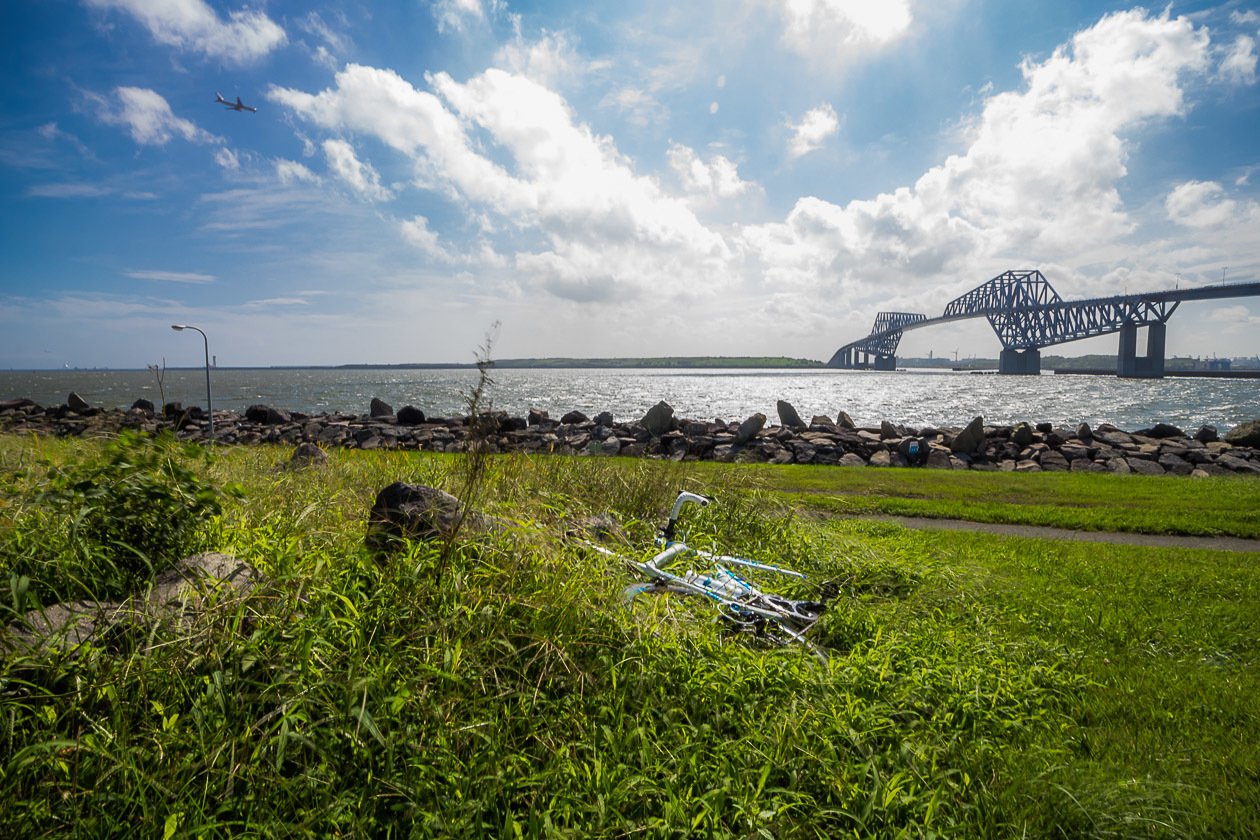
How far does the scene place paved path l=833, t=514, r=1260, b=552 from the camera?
7434 millimetres

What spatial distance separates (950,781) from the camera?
2.66 metres

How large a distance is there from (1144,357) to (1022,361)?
75.1 feet

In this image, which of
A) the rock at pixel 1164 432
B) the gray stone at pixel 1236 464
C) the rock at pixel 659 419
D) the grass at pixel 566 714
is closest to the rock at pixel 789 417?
the rock at pixel 659 419

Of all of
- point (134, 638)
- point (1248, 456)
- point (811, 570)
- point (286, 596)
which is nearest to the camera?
point (134, 638)

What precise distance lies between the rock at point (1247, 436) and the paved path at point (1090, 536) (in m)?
16.0

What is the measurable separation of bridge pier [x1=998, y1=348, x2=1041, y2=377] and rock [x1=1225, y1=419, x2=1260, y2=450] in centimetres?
9203

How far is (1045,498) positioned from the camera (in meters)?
10.3

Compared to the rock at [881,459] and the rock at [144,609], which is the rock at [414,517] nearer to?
the rock at [144,609]

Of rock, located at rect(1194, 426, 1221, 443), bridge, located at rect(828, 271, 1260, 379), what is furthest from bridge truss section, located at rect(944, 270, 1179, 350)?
rock, located at rect(1194, 426, 1221, 443)

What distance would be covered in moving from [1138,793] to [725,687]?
184cm

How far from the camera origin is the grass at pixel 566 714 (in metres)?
2.29

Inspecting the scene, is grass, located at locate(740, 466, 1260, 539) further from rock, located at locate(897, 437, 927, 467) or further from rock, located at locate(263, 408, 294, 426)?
rock, located at locate(263, 408, 294, 426)

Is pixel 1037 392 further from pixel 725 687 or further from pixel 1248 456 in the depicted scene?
pixel 725 687

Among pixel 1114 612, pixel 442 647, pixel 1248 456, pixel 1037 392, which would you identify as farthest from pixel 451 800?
pixel 1037 392
